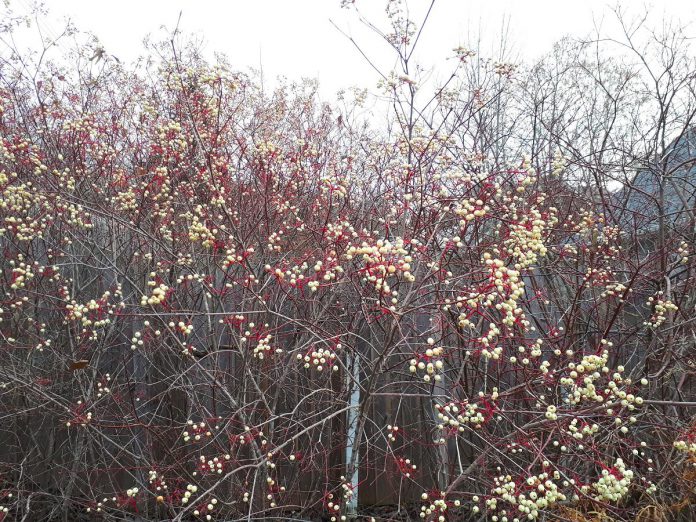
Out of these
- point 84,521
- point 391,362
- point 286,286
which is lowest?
point 84,521

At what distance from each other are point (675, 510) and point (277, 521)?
2648mm

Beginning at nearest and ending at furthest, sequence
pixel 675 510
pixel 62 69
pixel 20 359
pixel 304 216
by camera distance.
Result: pixel 675 510 → pixel 20 359 → pixel 304 216 → pixel 62 69

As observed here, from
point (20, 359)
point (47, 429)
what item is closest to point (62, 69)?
point (20, 359)

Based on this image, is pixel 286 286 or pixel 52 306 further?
pixel 52 306

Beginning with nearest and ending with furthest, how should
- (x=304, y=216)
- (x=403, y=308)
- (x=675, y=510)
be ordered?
(x=403, y=308), (x=675, y=510), (x=304, y=216)

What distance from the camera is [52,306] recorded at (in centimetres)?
443

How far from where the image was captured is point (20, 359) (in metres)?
4.36

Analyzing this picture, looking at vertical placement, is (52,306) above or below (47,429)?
above

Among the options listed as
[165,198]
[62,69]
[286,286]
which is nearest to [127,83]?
[62,69]

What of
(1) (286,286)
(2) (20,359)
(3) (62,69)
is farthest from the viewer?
(3) (62,69)

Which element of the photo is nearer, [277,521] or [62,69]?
[277,521]

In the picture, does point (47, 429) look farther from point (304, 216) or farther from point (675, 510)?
point (675, 510)

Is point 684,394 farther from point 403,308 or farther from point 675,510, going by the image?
point 403,308

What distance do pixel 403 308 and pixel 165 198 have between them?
9.84ft
